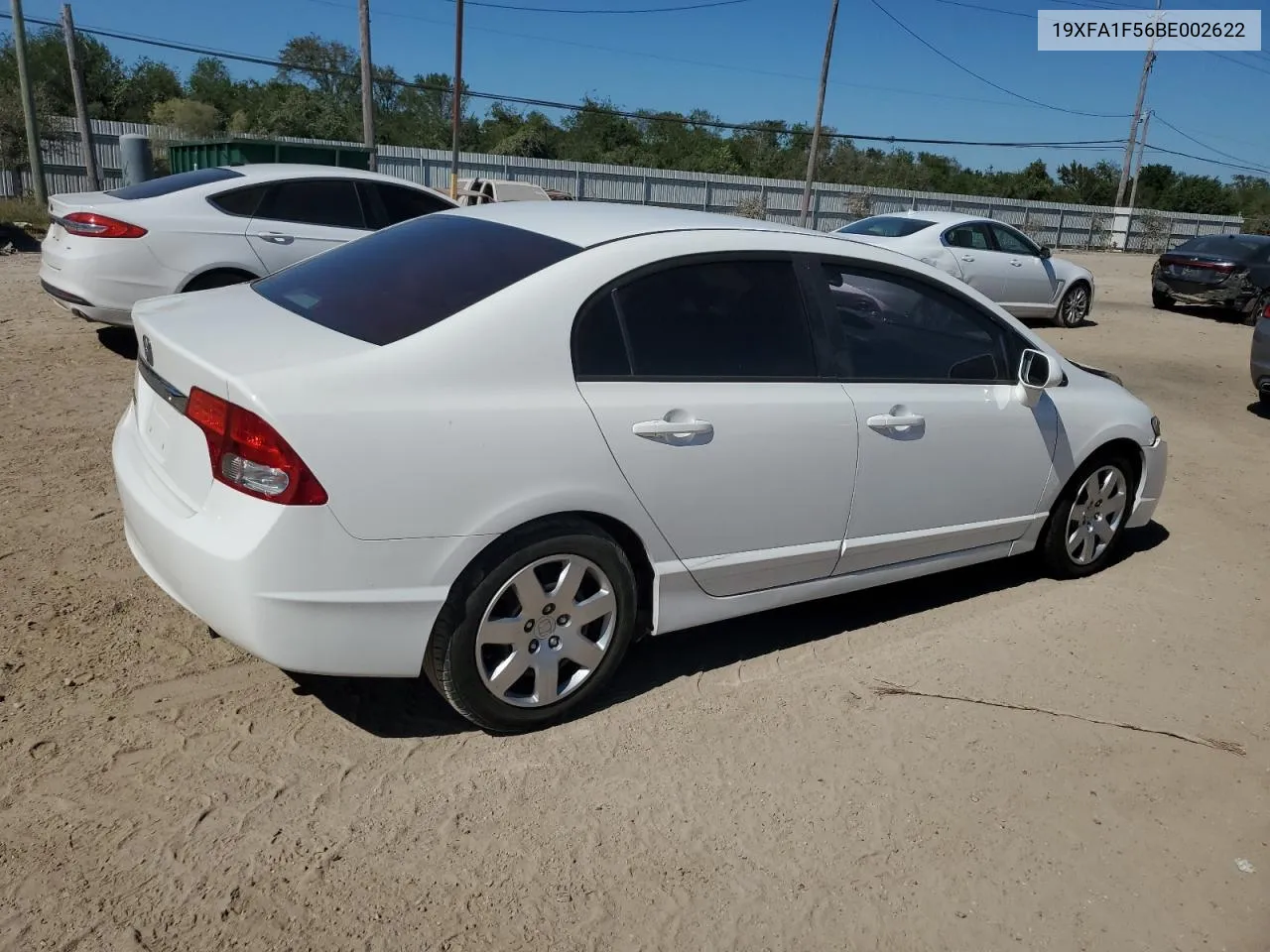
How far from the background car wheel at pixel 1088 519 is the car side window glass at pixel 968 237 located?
910 cm

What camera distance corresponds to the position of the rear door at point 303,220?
789 cm

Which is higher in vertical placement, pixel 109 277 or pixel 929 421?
pixel 929 421

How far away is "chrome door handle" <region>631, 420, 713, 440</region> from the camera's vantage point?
328 cm

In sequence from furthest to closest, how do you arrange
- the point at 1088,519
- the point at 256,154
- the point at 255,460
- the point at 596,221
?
the point at 256,154
the point at 1088,519
the point at 596,221
the point at 255,460

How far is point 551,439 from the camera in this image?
10.1ft

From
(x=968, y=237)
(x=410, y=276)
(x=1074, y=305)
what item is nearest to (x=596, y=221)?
(x=410, y=276)

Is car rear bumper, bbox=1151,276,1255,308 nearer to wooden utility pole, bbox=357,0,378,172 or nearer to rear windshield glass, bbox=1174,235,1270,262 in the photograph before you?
rear windshield glass, bbox=1174,235,1270,262

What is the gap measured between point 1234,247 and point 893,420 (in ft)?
52.7

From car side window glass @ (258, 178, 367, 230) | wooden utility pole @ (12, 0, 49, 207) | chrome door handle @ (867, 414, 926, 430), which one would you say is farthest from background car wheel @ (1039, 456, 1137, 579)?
wooden utility pole @ (12, 0, 49, 207)

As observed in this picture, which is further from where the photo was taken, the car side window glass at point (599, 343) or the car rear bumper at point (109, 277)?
the car rear bumper at point (109, 277)

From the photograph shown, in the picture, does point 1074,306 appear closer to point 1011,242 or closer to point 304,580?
point 1011,242

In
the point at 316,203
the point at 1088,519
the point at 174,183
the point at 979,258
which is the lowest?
the point at 1088,519

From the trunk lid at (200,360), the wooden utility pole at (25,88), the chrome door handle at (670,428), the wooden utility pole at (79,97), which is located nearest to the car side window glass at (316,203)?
the trunk lid at (200,360)

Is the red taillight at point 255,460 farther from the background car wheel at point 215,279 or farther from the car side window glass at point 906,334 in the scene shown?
the background car wheel at point 215,279
